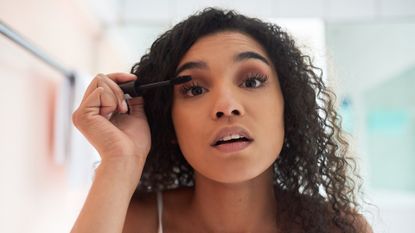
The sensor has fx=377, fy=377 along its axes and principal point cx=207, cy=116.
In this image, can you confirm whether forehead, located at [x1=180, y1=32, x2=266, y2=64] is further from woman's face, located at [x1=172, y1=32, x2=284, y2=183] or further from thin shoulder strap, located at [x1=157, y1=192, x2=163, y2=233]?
thin shoulder strap, located at [x1=157, y1=192, x2=163, y2=233]

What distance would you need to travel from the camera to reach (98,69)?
5.51 ft

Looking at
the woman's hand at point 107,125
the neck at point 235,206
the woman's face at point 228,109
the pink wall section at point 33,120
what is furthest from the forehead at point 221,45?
the pink wall section at point 33,120

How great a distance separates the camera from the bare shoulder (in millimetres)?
740

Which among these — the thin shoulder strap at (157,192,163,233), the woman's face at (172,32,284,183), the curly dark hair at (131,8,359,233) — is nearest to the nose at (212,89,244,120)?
the woman's face at (172,32,284,183)

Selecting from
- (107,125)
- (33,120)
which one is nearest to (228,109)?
(107,125)

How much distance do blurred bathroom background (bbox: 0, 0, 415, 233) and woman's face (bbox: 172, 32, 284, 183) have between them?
24 cm

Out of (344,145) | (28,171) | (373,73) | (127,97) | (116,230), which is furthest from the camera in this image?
(373,73)

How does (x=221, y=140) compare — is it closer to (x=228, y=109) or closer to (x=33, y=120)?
(x=228, y=109)

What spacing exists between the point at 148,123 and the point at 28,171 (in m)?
0.43

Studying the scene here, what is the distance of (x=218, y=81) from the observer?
64 cm

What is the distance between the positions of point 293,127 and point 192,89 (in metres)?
0.22

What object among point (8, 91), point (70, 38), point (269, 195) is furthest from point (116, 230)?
point (70, 38)

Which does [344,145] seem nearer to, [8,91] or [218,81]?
[218,81]

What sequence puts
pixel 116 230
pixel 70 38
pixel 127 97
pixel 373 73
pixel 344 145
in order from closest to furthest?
pixel 116 230, pixel 127 97, pixel 344 145, pixel 70 38, pixel 373 73
